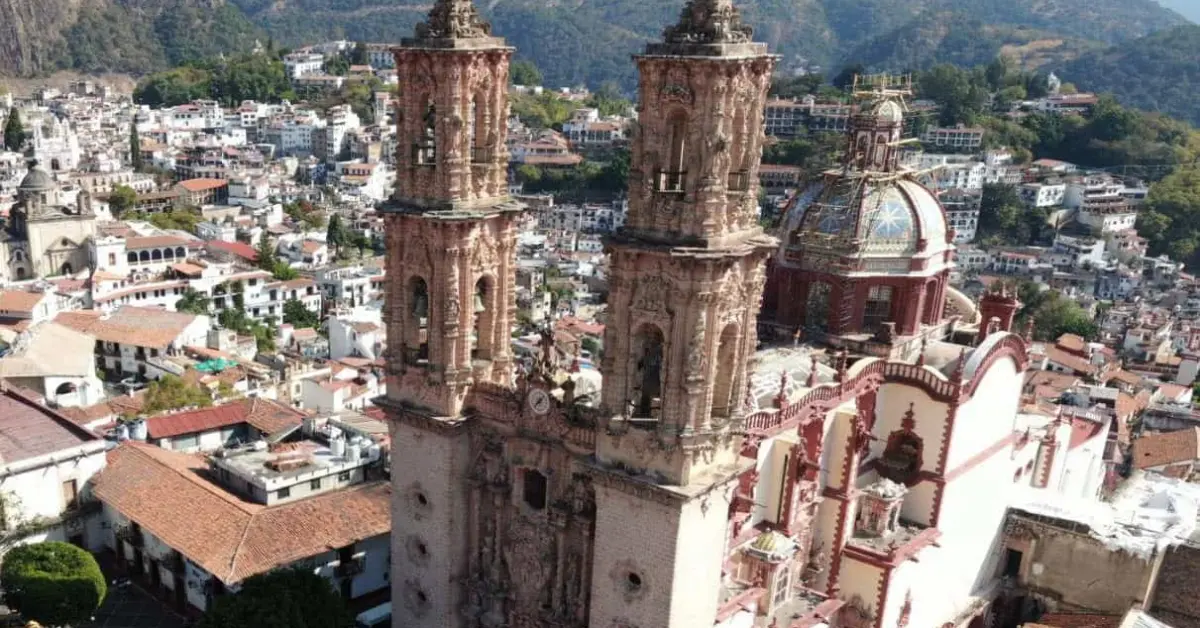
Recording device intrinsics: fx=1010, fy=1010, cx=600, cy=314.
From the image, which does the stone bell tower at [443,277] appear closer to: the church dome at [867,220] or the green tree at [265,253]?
the church dome at [867,220]

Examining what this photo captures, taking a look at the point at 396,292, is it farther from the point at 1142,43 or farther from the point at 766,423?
the point at 1142,43

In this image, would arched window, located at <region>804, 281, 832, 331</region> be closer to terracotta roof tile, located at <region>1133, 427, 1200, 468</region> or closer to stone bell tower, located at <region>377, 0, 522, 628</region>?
stone bell tower, located at <region>377, 0, 522, 628</region>

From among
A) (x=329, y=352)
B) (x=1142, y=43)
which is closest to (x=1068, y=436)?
(x=329, y=352)

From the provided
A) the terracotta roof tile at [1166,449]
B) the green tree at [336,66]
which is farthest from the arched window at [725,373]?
the green tree at [336,66]

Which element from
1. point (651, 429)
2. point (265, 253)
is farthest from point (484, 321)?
point (265, 253)

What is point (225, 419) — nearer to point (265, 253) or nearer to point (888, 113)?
point (888, 113)

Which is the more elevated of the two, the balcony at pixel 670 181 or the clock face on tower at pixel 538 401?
the balcony at pixel 670 181
